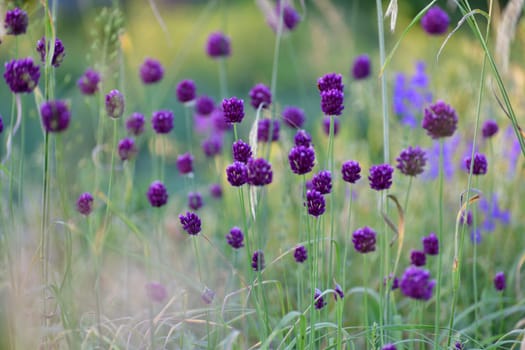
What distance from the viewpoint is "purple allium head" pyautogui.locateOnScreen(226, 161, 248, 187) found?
4.25 ft

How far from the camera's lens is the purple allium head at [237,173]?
4.25 ft

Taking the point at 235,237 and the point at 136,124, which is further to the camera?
the point at 136,124

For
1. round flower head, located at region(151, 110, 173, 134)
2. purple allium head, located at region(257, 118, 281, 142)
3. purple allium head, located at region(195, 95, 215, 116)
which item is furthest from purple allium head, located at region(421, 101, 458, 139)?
purple allium head, located at region(195, 95, 215, 116)

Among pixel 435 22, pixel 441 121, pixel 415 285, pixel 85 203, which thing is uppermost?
pixel 435 22

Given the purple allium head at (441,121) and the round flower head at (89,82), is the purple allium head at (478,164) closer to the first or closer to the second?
the purple allium head at (441,121)

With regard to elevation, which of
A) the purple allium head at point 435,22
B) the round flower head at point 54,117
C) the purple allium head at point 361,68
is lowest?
the round flower head at point 54,117

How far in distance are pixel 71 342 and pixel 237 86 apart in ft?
20.5

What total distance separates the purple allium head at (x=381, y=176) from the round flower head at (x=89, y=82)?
97 centimetres

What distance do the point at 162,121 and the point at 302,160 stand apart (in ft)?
2.06

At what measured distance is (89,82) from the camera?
Result: 6.55ft

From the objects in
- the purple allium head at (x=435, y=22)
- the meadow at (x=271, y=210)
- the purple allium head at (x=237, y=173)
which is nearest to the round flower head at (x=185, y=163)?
the meadow at (x=271, y=210)

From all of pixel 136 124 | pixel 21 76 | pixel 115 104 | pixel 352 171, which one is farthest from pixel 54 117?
pixel 136 124

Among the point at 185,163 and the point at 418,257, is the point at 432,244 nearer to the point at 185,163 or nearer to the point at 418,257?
the point at 418,257

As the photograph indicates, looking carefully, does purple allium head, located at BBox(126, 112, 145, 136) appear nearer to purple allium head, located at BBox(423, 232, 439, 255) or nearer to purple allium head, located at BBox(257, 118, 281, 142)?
purple allium head, located at BBox(257, 118, 281, 142)
